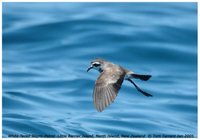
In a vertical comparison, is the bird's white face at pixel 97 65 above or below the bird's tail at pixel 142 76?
above

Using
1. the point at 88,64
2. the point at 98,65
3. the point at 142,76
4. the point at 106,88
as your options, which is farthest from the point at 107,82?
the point at 88,64

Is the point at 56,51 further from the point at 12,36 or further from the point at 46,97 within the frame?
the point at 46,97

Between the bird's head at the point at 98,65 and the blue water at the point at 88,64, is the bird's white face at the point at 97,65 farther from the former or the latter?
the blue water at the point at 88,64

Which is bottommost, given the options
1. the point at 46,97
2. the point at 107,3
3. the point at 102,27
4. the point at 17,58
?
the point at 46,97

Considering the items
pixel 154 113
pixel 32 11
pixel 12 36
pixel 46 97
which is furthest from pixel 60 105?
pixel 32 11

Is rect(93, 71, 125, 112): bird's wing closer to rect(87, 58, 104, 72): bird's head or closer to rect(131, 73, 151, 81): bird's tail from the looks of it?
rect(131, 73, 151, 81): bird's tail

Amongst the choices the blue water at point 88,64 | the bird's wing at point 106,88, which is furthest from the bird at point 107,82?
the blue water at point 88,64
